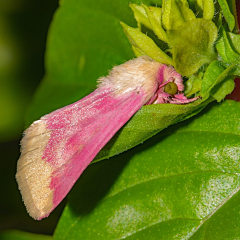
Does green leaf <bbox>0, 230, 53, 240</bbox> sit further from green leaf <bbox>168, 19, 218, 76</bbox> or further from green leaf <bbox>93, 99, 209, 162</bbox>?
green leaf <bbox>168, 19, 218, 76</bbox>

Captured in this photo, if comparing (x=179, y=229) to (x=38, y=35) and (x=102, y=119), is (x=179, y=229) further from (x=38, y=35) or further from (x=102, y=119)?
(x=38, y=35)

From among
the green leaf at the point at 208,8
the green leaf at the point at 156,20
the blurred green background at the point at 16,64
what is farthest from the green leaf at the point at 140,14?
the blurred green background at the point at 16,64

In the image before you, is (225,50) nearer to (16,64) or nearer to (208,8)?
(208,8)

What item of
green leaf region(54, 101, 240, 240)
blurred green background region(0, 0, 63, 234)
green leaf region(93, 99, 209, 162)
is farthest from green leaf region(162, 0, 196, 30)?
blurred green background region(0, 0, 63, 234)

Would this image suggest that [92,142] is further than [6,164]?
No

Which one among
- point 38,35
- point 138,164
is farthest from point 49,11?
point 138,164

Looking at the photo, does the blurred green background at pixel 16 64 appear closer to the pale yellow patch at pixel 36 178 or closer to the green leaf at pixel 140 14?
the pale yellow patch at pixel 36 178

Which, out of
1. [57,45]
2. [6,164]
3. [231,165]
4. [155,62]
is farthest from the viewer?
[6,164]
